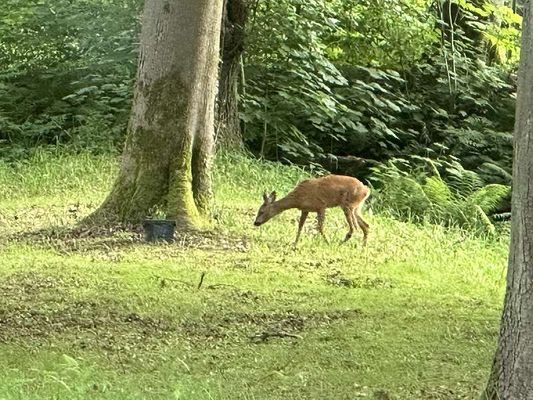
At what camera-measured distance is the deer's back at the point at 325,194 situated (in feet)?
32.5

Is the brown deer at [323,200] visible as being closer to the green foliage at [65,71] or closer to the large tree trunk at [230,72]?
the large tree trunk at [230,72]

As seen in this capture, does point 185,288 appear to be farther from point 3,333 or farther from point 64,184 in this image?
point 64,184

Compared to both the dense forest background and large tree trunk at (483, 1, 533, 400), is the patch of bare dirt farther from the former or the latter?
the dense forest background

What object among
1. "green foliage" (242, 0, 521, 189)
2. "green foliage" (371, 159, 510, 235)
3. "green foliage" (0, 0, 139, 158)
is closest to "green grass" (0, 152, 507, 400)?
"green foliage" (371, 159, 510, 235)

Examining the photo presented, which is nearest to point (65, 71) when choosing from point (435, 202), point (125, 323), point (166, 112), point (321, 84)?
point (321, 84)

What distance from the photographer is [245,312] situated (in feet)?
22.4

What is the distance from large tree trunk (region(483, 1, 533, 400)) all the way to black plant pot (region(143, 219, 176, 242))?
205 inches

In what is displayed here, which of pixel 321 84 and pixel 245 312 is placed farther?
pixel 321 84

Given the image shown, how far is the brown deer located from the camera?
9.89 m

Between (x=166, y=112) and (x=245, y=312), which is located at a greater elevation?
(x=166, y=112)

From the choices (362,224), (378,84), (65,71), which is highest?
(378,84)

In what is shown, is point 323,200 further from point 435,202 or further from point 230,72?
point 230,72

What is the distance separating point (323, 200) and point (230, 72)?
5319 mm

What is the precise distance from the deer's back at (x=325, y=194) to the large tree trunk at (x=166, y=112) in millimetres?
1027
